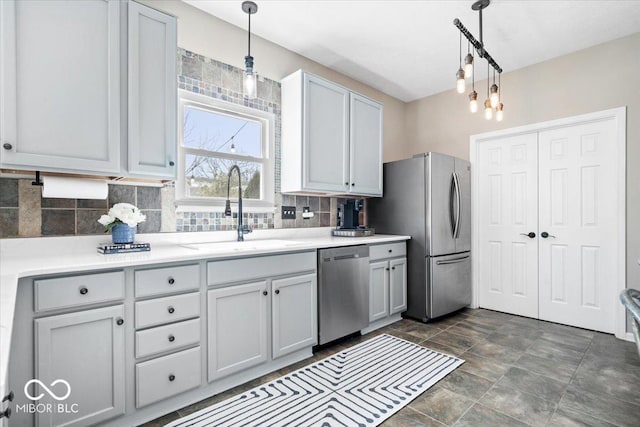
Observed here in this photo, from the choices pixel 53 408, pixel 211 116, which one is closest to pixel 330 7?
pixel 211 116

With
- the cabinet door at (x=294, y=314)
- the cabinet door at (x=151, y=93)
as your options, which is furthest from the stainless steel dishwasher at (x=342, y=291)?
the cabinet door at (x=151, y=93)

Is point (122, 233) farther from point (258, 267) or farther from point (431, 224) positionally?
point (431, 224)

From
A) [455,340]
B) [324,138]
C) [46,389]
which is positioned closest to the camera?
[46,389]

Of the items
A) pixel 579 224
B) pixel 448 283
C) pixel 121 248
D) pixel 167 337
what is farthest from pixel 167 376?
pixel 579 224

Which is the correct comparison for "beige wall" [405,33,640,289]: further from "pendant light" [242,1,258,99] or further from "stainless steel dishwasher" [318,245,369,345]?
"pendant light" [242,1,258,99]

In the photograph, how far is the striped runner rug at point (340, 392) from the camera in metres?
1.76

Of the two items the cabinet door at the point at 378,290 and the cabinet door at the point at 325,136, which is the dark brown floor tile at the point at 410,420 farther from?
the cabinet door at the point at 325,136

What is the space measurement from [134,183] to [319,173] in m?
1.52

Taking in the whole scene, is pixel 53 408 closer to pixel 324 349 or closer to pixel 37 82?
pixel 37 82

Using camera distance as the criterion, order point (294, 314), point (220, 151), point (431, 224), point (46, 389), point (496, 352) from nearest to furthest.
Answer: point (46, 389), point (294, 314), point (496, 352), point (220, 151), point (431, 224)

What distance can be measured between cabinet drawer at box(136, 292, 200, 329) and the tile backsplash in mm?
705

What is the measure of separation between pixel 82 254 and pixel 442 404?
231 centimetres

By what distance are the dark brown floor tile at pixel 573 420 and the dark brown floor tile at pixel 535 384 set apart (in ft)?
0.41

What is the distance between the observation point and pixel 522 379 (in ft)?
7.18
